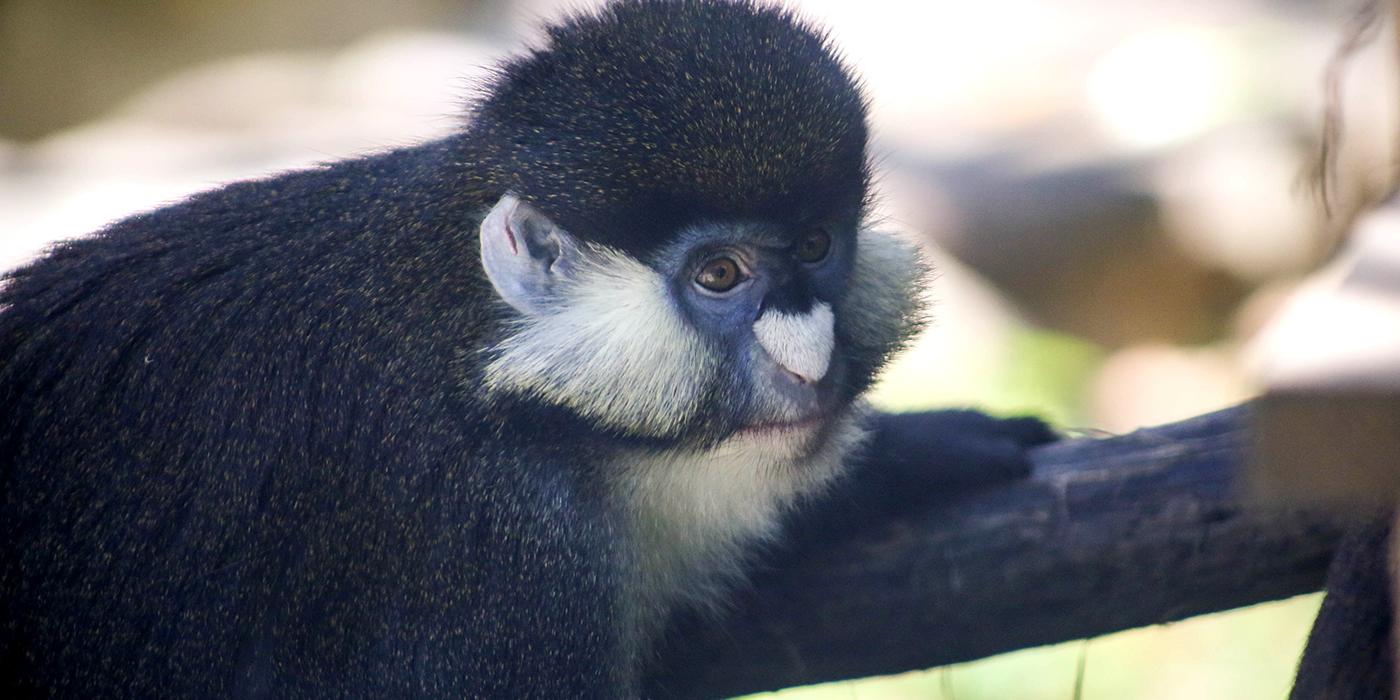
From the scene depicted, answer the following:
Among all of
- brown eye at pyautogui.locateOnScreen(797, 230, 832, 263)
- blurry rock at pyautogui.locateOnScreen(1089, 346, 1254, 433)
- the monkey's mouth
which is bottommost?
blurry rock at pyautogui.locateOnScreen(1089, 346, 1254, 433)

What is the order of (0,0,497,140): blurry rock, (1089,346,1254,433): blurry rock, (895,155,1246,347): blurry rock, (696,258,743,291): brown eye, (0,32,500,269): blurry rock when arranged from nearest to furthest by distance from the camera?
(696,258,743,291): brown eye → (0,32,500,269): blurry rock → (1089,346,1254,433): blurry rock → (895,155,1246,347): blurry rock → (0,0,497,140): blurry rock

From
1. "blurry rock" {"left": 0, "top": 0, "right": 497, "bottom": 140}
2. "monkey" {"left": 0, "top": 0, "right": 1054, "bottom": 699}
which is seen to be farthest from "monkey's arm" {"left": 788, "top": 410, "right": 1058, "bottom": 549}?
"blurry rock" {"left": 0, "top": 0, "right": 497, "bottom": 140}

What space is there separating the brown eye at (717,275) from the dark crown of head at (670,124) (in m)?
0.11

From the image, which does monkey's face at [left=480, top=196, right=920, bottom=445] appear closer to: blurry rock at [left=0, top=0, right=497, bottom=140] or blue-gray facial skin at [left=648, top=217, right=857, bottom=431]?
blue-gray facial skin at [left=648, top=217, right=857, bottom=431]

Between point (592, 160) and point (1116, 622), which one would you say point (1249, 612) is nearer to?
point (1116, 622)

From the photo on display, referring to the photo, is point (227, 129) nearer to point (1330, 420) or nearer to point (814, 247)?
point (814, 247)

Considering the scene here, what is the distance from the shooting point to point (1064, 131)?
9.88 meters

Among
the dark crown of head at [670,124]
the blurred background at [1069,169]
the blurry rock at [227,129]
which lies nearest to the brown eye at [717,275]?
the dark crown of head at [670,124]

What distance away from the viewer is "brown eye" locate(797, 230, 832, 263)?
3215 millimetres

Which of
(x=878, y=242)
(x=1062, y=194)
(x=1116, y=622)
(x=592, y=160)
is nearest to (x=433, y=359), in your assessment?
(x=592, y=160)

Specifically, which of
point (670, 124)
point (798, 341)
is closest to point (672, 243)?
point (670, 124)

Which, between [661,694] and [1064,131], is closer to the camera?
[661,694]

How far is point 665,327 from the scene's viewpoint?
310 centimetres

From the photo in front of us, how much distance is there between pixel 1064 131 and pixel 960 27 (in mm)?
2504
